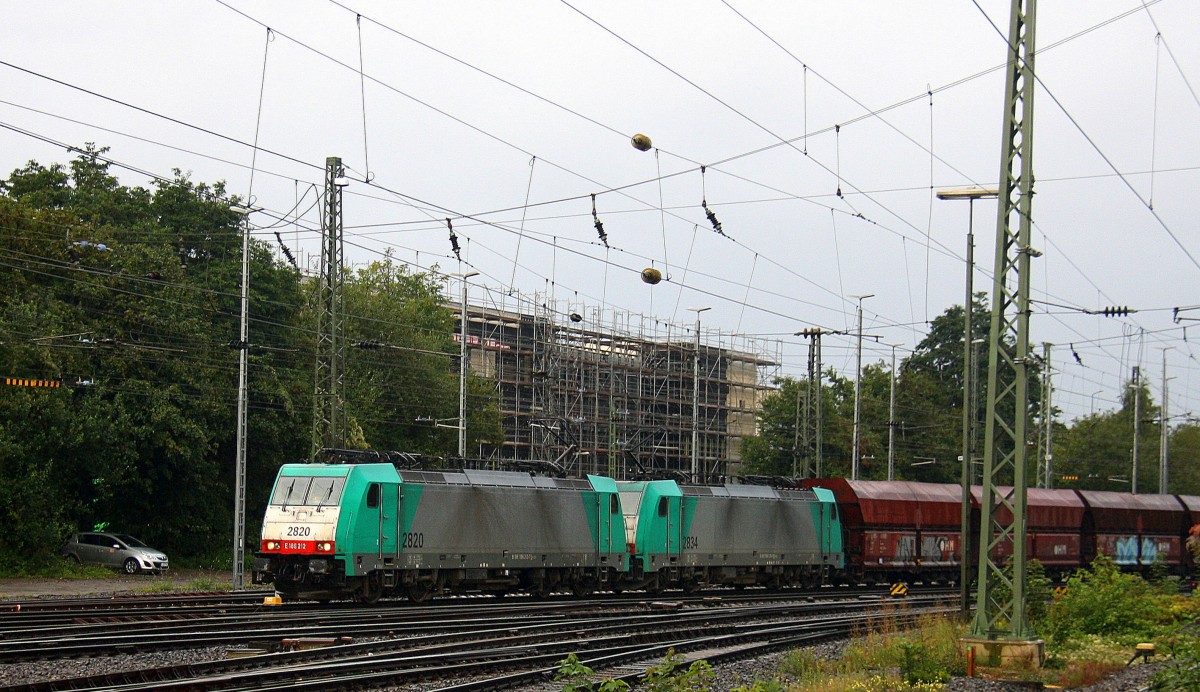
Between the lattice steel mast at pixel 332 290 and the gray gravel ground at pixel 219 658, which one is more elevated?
the lattice steel mast at pixel 332 290

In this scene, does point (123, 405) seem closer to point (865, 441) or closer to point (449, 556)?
point (449, 556)

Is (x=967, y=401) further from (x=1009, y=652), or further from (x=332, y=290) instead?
(x=332, y=290)

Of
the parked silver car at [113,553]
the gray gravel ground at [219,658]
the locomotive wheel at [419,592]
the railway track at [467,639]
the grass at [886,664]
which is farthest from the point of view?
the parked silver car at [113,553]

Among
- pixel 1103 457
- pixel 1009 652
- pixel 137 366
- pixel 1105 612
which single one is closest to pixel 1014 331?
pixel 1009 652

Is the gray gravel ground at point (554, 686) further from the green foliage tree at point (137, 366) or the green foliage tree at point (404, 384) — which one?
the green foliage tree at point (404, 384)

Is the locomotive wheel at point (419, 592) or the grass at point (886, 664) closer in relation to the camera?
the grass at point (886, 664)

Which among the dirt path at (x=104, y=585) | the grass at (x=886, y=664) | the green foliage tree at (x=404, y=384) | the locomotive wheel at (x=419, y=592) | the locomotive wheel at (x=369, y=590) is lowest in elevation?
the dirt path at (x=104, y=585)

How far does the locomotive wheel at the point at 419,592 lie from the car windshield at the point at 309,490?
3.25m

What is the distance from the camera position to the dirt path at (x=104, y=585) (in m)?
32.3

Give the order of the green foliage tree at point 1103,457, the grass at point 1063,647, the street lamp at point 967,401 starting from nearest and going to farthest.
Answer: the grass at point 1063,647 → the street lamp at point 967,401 → the green foliage tree at point 1103,457

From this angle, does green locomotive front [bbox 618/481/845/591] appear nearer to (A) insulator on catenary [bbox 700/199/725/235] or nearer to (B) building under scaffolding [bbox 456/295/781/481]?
(A) insulator on catenary [bbox 700/199/725/235]

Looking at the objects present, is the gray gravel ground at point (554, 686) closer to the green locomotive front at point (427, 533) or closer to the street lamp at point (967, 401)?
the street lamp at point (967, 401)

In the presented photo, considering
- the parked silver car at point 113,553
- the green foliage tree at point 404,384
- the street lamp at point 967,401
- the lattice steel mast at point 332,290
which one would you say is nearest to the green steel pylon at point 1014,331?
the street lamp at point 967,401

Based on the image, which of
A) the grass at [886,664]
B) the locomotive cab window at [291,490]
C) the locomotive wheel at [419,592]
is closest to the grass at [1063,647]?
the grass at [886,664]
